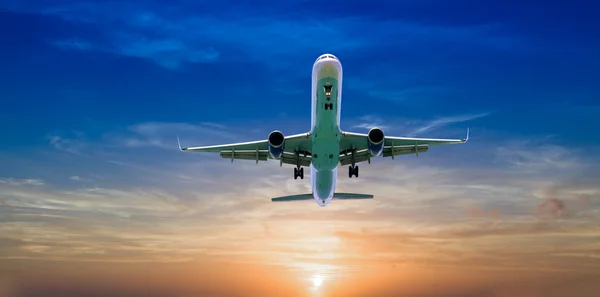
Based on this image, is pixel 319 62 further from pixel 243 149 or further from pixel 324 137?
pixel 243 149

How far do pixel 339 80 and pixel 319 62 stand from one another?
190cm

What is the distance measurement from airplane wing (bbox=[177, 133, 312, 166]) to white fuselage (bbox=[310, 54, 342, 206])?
206 centimetres

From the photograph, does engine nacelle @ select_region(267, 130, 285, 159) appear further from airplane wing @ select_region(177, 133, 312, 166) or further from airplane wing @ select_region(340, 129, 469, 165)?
airplane wing @ select_region(340, 129, 469, 165)

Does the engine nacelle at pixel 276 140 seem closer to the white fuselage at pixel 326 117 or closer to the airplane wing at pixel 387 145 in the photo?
the white fuselage at pixel 326 117

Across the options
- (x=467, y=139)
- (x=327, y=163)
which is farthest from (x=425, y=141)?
(x=327, y=163)

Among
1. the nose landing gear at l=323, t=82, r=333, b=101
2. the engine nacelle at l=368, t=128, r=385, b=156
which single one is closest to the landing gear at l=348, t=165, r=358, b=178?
the engine nacelle at l=368, t=128, r=385, b=156

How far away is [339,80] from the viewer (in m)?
51.0

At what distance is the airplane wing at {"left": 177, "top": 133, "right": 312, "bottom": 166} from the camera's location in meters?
57.2

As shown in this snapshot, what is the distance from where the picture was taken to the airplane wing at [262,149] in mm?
57219

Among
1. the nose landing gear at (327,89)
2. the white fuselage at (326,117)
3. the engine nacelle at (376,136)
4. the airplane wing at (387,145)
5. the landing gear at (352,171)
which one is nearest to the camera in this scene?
the nose landing gear at (327,89)

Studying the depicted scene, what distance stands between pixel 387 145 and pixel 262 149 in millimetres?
10450

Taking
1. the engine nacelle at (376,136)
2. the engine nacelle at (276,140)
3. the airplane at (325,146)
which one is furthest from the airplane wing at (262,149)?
the engine nacelle at (376,136)

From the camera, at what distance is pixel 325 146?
5372cm

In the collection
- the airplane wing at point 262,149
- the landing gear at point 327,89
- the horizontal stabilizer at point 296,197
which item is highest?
the landing gear at point 327,89
